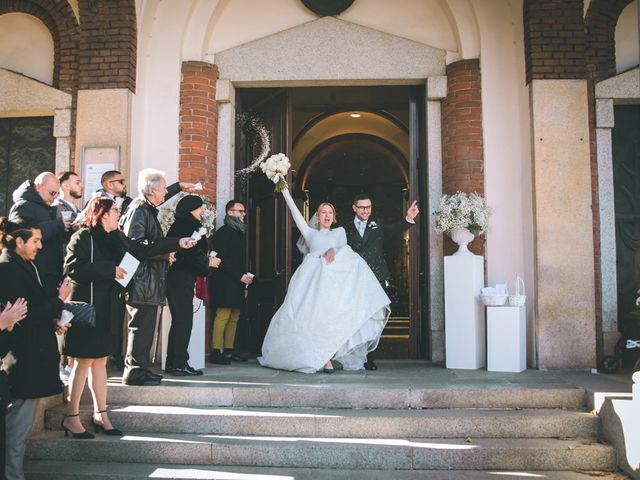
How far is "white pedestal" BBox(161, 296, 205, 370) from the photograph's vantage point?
6844mm

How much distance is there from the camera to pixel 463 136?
7.70m

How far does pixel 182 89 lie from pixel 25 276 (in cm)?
438

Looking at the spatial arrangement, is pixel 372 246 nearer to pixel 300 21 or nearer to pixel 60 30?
pixel 300 21

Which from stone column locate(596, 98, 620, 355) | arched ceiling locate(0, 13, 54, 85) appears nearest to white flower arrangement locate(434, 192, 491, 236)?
stone column locate(596, 98, 620, 355)

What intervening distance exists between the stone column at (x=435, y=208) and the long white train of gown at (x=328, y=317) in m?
1.01

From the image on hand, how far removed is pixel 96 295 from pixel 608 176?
5978 mm

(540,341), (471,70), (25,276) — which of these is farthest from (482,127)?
(25,276)

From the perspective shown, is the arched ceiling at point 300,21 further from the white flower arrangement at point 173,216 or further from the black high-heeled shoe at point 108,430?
the black high-heeled shoe at point 108,430

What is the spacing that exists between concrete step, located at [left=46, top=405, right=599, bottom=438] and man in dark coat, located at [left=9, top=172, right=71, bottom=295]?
1.26 meters

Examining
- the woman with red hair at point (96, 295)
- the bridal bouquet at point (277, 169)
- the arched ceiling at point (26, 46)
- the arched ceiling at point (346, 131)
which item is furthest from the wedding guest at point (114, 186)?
the arched ceiling at point (346, 131)

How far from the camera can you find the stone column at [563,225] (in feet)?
22.9

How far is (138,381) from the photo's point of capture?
5.77m

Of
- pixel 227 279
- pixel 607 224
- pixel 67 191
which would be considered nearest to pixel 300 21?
pixel 227 279

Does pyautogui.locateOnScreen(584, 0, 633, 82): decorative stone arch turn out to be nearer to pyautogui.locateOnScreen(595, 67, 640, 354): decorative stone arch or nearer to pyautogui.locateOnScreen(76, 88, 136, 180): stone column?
pyautogui.locateOnScreen(595, 67, 640, 354): decorative stone arch
